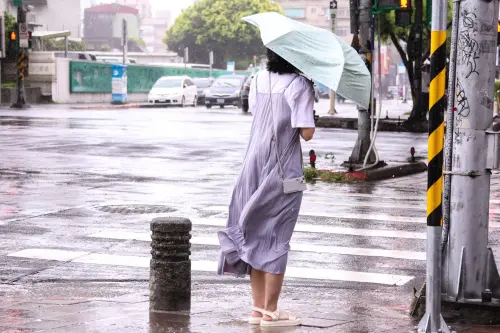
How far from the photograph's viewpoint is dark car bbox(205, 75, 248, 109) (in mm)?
50531

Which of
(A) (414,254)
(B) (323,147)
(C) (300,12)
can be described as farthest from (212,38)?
(A) (414,254)

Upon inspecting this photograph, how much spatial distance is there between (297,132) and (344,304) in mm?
1676

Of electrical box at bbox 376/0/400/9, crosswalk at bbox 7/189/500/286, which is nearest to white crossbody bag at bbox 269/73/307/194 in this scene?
crosswalk at bbox 7/189/500/286

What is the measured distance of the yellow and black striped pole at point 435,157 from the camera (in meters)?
6.36

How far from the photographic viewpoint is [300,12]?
137m

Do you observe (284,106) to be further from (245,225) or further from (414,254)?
(414,254)

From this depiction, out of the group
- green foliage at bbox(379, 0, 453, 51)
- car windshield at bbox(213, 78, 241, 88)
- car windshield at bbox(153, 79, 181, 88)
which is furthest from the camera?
car windshield at bbox(153, 79, 181, 88)

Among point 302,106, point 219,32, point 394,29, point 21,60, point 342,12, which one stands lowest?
point 21,60

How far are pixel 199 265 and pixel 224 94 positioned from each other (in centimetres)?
4123

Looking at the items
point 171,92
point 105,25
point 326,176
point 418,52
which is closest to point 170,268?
point 326,176

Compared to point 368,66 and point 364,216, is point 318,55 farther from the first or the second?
point 368,66

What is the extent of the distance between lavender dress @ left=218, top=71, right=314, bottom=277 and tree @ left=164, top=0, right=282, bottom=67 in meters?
83.5

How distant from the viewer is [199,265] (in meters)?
9.63

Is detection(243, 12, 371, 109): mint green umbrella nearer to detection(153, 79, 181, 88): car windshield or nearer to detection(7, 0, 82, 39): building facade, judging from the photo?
detection(153, 79, 181, 88): car windshield
